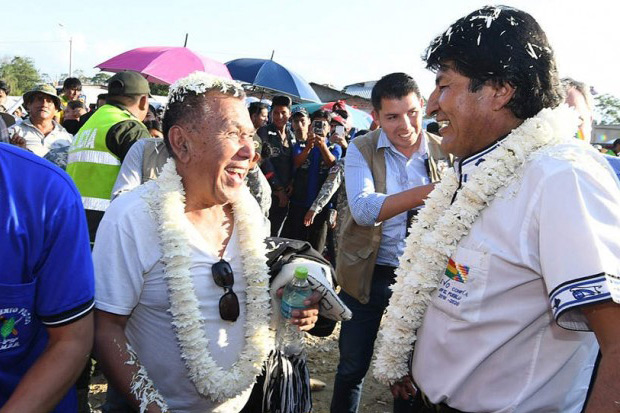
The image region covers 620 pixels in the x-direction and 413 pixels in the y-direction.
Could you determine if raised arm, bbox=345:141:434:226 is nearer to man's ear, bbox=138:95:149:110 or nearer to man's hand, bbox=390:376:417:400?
man's hand, bbox=390:376:417:400

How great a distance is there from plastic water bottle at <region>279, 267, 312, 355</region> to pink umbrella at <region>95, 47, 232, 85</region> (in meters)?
5.80

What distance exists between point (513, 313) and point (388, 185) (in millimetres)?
1653

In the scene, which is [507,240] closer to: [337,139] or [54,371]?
[54,371]

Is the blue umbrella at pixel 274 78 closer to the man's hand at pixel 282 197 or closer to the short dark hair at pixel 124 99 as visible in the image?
the man's hand at pixel 282 197

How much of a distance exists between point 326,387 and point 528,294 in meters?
3.34

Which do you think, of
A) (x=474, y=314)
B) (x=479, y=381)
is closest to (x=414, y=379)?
(x=479, y=381)

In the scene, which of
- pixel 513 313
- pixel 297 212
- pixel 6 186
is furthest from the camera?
pixel 297 212

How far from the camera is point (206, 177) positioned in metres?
2.20

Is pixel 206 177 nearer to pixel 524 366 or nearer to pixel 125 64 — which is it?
pixel 524 366

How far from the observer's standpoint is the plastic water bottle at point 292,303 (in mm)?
2152

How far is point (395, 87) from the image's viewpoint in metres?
3.20

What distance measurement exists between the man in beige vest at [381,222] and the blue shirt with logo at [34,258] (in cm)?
184

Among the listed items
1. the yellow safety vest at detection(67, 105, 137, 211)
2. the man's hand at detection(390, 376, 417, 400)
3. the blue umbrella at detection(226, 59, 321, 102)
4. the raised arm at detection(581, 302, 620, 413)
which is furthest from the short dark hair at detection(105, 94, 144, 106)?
the blue umbrella at detection(226, 59, 321, 102)

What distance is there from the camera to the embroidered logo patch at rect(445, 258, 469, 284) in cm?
178
